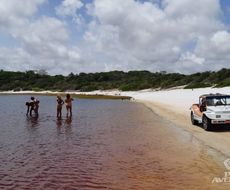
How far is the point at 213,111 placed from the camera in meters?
19.4

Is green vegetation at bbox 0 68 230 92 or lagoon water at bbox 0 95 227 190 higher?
green vegetation at bbox 0 68 230 92

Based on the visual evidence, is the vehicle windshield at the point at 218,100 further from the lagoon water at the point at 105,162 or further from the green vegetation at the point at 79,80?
the green vegetation at the point at 79,80

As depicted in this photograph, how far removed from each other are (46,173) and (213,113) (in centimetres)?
1071

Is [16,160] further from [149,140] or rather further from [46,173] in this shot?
[149,140]

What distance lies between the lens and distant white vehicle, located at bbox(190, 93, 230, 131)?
62.7 ft

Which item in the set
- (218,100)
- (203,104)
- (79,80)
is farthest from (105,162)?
(79,80)

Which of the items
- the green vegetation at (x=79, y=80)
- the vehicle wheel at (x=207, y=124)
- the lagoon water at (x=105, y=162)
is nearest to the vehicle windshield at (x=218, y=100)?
the vehicle wheel at (x=207, y=124)

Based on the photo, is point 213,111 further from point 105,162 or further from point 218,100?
point 105,162

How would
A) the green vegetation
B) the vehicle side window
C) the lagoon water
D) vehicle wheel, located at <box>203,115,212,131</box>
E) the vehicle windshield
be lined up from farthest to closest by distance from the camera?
the green vegetation → the vehicle side window → the vehicle windshield → vehicle wheel, located at <box>203,115,212,131</box> → the lagoon water

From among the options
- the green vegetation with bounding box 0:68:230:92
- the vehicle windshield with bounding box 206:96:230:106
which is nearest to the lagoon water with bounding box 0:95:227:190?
the vehicle windshield with bounding box 206:96:230:106

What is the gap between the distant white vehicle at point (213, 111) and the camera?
19.1m

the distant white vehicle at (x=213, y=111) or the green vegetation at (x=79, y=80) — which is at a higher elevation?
the green vegetation at (x=79, y=80)

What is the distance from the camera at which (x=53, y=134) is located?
19.9 meters

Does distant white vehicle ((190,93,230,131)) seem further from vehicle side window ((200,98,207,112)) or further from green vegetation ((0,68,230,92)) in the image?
green vegetation ((0,68,230,92))
